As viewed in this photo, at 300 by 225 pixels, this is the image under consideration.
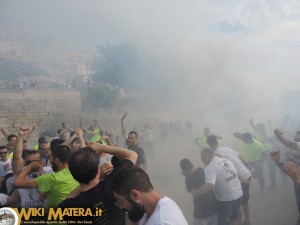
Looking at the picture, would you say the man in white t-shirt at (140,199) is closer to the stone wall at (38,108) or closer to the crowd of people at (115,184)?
the crowd of people at (115,184)

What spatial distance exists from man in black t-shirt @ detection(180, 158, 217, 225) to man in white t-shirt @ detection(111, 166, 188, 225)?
8.76ft

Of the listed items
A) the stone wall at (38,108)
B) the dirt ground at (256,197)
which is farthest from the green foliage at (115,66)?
the dirt ground at (256,197)

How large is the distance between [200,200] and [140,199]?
280 cm

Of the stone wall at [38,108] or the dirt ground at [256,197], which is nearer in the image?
the dirt ground at [256,197]

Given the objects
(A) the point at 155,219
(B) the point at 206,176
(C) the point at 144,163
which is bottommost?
(A) the point at 155,219

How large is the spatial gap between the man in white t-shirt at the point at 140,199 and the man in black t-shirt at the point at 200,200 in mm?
2670

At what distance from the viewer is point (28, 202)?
329 centimetres

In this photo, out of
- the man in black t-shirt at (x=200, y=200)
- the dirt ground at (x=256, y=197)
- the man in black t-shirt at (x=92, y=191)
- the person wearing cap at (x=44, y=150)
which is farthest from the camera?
the dirt ground at (x=256, y=197)

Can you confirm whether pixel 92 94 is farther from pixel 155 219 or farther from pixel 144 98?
pixel 155 219

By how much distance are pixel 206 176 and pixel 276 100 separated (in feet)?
104

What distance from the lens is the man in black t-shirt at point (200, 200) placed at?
4469 mm

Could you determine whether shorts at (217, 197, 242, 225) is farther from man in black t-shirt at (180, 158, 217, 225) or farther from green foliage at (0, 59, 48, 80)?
green foliage at (0, 59, 48, 80)

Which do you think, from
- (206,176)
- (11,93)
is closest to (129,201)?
(206,176)

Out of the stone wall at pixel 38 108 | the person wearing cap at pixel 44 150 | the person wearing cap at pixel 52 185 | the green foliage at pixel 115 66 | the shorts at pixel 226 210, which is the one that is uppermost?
the green foliage at pixel 115 66
